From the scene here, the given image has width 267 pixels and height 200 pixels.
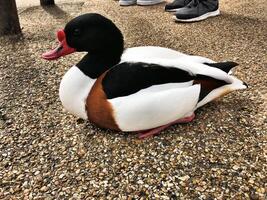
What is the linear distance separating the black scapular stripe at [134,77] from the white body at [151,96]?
0.08 ft

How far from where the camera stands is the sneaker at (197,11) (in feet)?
13.3

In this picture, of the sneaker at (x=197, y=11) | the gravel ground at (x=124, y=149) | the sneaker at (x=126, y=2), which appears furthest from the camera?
the sneaker at (x=126, y=2)

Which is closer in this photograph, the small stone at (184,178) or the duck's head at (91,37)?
the small stone at (184,178)

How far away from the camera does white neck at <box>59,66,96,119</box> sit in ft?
6.40

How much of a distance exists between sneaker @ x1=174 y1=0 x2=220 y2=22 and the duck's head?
86.9 inches

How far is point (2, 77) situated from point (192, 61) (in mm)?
1605

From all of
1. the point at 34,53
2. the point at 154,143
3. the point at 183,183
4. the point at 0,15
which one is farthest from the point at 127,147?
the point at 0,15

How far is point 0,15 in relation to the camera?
368cm

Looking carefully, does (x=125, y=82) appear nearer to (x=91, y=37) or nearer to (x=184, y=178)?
(x=91, y=37)

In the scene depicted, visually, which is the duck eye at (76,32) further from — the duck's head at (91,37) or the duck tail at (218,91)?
the duck tail at (218,91)

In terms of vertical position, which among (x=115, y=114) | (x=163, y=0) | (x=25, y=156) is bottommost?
(x=163, y=0)

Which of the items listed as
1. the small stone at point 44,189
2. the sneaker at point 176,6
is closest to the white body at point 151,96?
the small stone at point 44,189

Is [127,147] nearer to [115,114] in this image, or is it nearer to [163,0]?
[115,114]

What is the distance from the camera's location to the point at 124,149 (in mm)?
1957
